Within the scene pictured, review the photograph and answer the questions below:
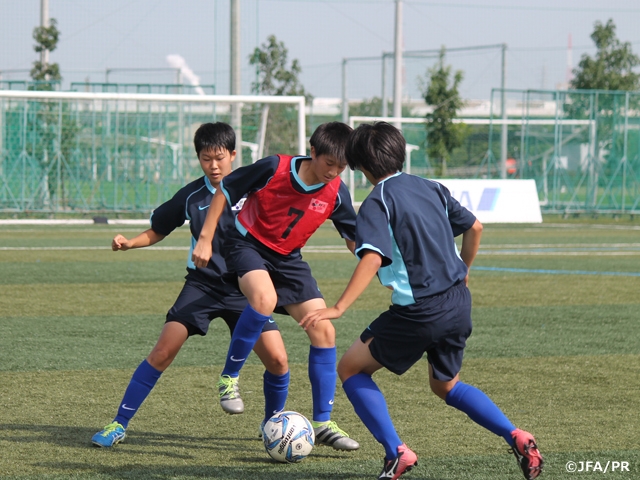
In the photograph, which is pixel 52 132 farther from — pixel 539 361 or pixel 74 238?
pixel 539 361

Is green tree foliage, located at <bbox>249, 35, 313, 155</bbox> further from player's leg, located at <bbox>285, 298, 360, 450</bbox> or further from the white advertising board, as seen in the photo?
player's leg, located at <bbox>285, 298, 360, 450</bbox>

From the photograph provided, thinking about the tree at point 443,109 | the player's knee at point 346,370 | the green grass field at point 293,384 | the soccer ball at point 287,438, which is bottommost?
the green grass field at point 293,384

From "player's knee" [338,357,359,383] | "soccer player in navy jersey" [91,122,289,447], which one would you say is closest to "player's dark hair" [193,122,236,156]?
"soccer player in navy jersey" [91,122,289,447]

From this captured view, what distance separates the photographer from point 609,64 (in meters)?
30.5

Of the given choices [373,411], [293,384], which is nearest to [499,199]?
[293,384]

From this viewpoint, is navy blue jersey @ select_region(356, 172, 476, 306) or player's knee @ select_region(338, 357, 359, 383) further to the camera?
player's knee @ select_region(338, 357, 359, 383)

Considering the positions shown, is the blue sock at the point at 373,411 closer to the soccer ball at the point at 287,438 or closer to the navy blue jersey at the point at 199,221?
the soccer ball at the point at 287,438

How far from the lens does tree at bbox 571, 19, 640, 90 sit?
3000 cm

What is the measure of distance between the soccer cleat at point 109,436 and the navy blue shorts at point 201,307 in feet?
1.72

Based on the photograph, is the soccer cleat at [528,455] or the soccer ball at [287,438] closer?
the soccer cleat at [528,455]

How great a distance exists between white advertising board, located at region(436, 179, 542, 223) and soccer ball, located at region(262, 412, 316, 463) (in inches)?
563

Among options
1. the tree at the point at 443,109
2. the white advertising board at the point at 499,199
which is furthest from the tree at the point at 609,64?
the white advertising board at the point at 499,199

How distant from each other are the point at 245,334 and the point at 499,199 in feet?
51.4

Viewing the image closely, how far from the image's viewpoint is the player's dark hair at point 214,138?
443 centimetres
